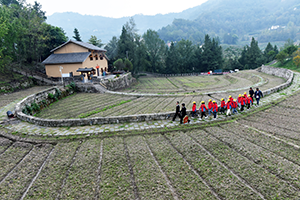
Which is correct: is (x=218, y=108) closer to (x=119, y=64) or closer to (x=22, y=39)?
(x=119, y=64)

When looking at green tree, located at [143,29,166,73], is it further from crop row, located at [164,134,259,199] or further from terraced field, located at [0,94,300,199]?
crop row, located at [164,134,259,199]

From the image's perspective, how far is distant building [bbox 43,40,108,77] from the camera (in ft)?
111

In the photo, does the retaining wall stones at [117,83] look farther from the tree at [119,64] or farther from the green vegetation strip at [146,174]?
the green vegetation strip at [146,174]

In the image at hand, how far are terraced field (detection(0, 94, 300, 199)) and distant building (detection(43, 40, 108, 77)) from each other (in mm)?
25718

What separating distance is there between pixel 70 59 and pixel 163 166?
3269 centimetres

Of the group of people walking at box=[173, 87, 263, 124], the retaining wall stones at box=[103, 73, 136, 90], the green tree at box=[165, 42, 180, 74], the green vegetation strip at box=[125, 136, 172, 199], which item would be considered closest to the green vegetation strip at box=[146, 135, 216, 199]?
the green vegetation strip at box=[125, 136, 172, 199]

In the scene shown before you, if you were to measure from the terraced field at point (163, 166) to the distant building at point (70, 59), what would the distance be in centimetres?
2572

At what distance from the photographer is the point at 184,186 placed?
7.08 m

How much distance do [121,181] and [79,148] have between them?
406 centimetres

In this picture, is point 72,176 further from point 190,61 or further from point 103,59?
point 190,61

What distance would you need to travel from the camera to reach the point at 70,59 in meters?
34.1

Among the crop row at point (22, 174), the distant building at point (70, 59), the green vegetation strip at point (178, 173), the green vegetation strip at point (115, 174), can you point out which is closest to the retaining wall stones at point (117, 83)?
the distant building at point (70, 59)

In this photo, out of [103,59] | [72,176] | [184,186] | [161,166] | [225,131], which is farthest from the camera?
[103,59]

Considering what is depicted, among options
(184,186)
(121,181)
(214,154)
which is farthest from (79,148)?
(214,154)
